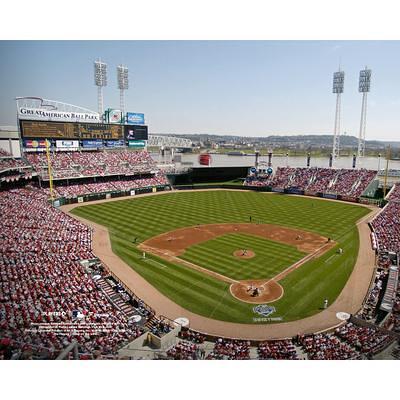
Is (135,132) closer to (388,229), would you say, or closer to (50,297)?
(388,229)

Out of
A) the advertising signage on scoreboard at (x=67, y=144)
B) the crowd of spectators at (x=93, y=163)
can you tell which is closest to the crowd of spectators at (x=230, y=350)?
the crowd of spectators at (x=93, y=163)

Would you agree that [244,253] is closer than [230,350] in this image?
No

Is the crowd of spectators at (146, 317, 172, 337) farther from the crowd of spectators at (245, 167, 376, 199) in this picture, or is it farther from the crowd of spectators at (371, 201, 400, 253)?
the crowd of spectators at (245, 167, 376, 199)

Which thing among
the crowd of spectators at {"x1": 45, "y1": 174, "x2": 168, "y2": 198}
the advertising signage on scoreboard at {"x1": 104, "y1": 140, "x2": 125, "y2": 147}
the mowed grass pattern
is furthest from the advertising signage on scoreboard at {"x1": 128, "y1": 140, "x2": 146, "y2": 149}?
the mowed grass pattern

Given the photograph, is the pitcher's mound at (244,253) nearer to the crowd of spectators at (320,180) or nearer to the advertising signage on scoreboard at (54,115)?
the crowd of spectators at (320,180)

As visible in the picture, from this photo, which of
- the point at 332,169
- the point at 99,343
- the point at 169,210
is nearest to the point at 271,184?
the point at 332,169

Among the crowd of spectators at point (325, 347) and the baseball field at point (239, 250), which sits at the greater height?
the crowd of spectators at point (325, 347)

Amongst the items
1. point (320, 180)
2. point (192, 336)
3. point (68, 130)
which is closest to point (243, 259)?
point (192, 336)
